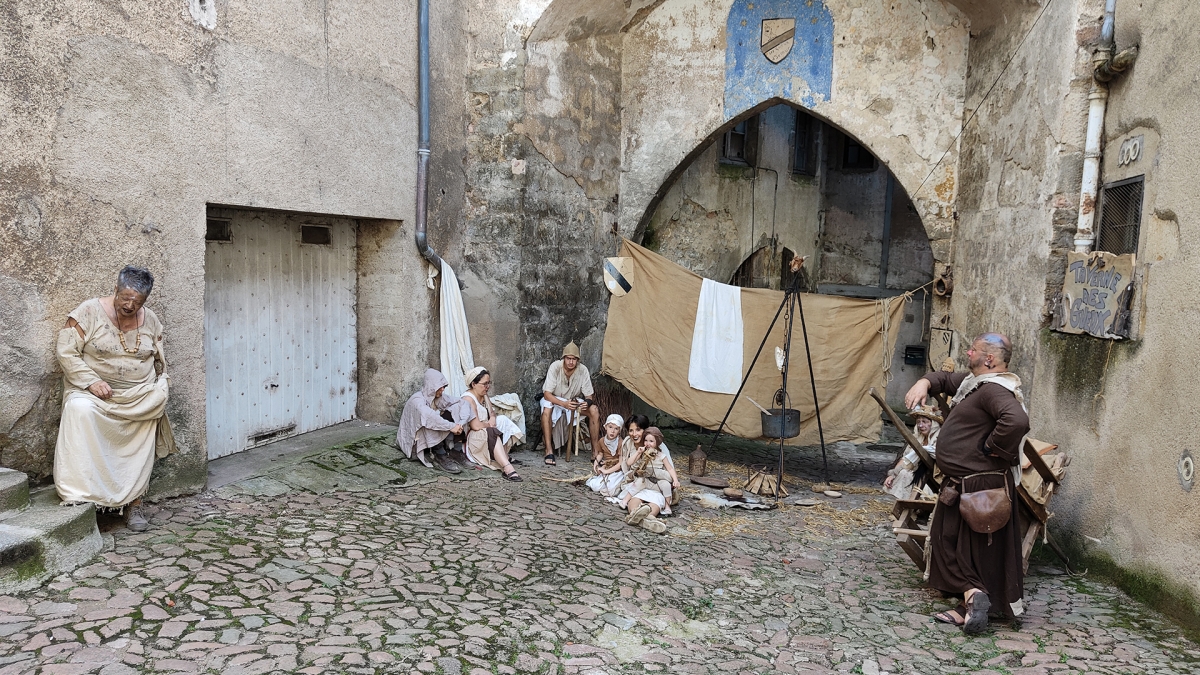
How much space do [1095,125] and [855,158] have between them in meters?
6.74

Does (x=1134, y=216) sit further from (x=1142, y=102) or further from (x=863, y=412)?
(x=863, y=412)

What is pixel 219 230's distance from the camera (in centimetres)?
607

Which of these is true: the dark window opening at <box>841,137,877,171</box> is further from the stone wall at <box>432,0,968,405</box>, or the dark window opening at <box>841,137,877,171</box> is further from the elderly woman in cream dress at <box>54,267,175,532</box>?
the elderly woman in cream dress at <box>54,267,175,532</box>

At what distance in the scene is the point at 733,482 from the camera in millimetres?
7578

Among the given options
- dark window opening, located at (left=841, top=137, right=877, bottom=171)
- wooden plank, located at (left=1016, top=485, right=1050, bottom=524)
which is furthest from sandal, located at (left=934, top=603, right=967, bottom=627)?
dark window opening, located at (left=841, top=137, right=877, bottom=171)

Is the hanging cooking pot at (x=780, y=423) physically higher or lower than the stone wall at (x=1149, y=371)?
lower

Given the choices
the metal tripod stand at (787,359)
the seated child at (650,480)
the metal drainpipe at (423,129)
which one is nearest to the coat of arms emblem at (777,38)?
the metal tripod stand at (787,359)

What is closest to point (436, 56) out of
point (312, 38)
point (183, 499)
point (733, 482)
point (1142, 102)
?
point (312, 38)

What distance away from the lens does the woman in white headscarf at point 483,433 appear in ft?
22.8

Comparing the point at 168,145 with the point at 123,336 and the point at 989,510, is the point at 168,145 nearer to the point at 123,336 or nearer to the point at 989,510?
the point at 123,336

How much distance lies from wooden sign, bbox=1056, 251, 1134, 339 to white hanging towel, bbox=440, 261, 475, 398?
467 centimetres

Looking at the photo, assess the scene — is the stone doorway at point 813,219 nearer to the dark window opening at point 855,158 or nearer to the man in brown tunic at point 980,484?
the dark window opening at point 855,158

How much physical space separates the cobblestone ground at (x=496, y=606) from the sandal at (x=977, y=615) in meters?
0.06

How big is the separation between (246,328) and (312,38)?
2.20 metres
